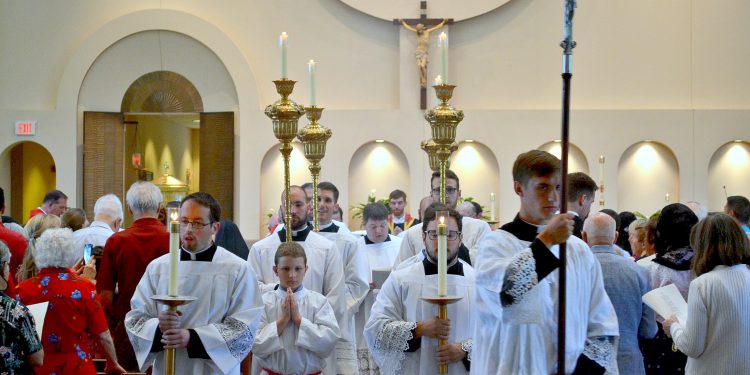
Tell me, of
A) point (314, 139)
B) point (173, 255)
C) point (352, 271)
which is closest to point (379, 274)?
point (352, 271)

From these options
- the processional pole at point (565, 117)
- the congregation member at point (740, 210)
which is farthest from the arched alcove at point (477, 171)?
the processional pole at point (565, 117)

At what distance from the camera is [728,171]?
60.7ft

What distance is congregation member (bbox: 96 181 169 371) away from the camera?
6.56 m

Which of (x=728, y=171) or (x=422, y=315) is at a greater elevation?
(x=728, y=171)

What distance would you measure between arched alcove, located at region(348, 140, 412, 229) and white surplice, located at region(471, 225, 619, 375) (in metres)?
14.3

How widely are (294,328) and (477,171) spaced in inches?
507

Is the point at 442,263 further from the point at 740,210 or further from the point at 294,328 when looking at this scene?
the point at 740,210

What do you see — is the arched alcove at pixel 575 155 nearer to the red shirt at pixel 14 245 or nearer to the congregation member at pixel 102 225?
the congregation member at pixel 102 225

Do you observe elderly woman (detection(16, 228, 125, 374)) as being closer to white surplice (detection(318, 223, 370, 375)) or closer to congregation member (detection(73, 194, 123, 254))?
white surplice (detection(318, 223, 370, 375))

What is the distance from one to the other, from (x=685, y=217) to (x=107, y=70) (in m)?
14.1

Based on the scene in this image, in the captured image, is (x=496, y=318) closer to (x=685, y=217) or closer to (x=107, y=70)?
(x=685, y=217)

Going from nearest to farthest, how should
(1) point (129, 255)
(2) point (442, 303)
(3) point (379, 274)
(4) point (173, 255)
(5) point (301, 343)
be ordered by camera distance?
(4) point (173, 255)
(2) point (442, 303)
(5) point (301, 343)
(1) point (129, 255)
(3) point (379, 274)

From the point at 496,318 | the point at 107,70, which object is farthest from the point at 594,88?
the point at 496,318

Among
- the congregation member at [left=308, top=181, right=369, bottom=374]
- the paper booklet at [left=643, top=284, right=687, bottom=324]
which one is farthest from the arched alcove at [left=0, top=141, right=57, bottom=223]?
the paper booklet at [left=643, top=284, right=687, bottom=324]
